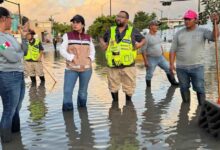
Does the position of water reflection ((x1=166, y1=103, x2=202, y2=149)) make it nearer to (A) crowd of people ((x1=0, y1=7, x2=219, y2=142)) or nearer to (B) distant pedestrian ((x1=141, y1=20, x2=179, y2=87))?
(A) crowd of people ((x1=0, y1=7, x2=219, y2=142))

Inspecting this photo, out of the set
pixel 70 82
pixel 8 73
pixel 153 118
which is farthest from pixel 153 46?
pixel 8 73

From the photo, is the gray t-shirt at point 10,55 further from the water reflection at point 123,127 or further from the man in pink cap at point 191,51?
the man in pink cap at point 191,51

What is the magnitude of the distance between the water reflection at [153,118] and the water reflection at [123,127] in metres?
0.17

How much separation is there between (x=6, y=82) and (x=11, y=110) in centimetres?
40

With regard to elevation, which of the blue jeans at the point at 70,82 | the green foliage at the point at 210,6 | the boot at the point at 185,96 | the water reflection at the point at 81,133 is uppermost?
the green foliage at the point at 210,6

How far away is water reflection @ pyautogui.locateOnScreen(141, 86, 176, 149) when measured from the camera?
20.5ft

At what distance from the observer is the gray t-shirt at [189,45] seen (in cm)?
842

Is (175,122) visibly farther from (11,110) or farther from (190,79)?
(11,110)

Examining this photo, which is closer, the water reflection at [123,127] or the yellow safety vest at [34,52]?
the water reflection at [123,127]

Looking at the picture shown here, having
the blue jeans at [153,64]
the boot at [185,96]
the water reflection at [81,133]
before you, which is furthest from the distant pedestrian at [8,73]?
the blue jeans at [153,64]

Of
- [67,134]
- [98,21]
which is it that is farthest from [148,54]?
[98,21]

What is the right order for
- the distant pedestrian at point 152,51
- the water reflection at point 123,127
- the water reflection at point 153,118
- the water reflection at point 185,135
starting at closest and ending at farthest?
the water reflection at point 185,135 → the water reflection at point 123,127 → the water reflection at point 153,118 → the distant pedestrian at point 152,51

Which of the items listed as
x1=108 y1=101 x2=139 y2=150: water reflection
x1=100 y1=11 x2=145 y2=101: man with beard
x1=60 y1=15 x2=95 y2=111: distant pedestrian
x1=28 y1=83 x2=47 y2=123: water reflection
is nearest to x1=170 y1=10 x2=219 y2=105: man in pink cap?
x1=100 y1=11 x2=145 y2=101: man with beard

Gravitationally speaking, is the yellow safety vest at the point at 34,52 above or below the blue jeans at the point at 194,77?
above
